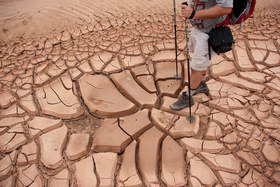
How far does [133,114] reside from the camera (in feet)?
7.54

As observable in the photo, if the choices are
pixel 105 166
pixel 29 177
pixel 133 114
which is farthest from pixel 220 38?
pixel 29 177

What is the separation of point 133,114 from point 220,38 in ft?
3.47

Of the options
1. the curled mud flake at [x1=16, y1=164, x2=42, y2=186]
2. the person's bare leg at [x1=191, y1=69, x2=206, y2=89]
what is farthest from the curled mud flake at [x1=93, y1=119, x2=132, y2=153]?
the person's bare leg at [x1=191, y1=69, x2=206, y2=89]

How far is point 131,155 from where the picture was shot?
1.97m

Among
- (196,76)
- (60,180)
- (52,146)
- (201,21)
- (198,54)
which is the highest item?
(201,21)

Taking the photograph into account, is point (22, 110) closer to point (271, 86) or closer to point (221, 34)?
point (221, 34)

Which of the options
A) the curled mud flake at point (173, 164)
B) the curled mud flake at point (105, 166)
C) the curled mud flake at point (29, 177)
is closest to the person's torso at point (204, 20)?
the curled mud flake at point (173, 164)

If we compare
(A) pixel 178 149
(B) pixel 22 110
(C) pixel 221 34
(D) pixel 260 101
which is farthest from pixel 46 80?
(D) pixel 260 101

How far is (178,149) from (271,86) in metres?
1.31

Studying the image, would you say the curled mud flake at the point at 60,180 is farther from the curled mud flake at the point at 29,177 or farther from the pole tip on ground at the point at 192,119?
the pole tip on ground at the point at 192,119

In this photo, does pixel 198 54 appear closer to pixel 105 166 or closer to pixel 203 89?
pixel 203 89

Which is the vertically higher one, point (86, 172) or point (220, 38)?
point (220, 38)

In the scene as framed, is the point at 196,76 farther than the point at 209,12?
Yes

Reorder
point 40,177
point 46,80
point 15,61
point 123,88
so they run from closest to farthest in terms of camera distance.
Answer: point 40,177, point 123,88, point 46,80, point 15,61
